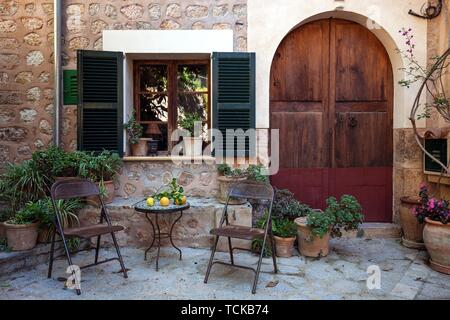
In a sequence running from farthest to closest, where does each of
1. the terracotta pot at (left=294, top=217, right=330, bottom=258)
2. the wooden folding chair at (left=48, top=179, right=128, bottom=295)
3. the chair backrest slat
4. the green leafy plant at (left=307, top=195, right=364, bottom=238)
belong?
the terracotta pot at (left=294, top=217, right=330, bottom=258) < the green leafy plant at (left=307, top=195, right=364, bottom=238) < the chair backrest slat < the wooden folding chair at (left=48, top=179, right=128, bottom=295)

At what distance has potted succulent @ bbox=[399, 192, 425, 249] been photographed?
13.0 feet

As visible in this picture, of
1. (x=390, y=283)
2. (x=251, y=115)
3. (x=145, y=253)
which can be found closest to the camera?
(x=390, y=283)

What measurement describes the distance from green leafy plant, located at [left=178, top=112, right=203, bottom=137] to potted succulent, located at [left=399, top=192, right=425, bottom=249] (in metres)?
2.66

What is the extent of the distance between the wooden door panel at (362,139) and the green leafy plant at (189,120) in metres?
1.85

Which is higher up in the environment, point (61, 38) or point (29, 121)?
point (61, 38)

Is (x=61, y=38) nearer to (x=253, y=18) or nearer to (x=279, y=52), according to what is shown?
(x=253, y=18)

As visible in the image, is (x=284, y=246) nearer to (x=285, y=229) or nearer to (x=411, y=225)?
(x=285, y=229)

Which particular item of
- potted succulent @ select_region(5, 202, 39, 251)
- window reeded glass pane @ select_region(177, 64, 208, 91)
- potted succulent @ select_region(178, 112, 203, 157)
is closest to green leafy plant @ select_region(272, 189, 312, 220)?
potted succulent @ select_region(178, 112, 203, 157)

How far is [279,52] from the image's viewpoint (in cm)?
452

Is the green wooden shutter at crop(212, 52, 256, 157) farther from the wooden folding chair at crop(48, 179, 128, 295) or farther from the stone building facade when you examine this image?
the wooden folding chair at crop(48, 179, 128, 295)
